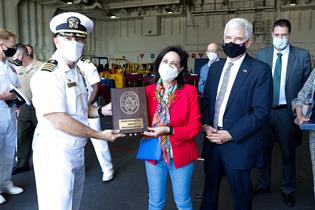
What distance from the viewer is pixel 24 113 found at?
12.8 feet

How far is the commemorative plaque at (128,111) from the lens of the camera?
1774mm

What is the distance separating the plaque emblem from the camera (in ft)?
5.87

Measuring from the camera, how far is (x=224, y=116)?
6.54 ft

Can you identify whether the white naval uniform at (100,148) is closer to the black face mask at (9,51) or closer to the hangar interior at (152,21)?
the black face mask at (9,51)

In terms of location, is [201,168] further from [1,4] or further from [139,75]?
[1,4]

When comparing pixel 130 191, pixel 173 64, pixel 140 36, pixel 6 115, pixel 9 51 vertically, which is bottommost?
pixel 130 191

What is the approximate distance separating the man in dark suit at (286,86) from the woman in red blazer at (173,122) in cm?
118

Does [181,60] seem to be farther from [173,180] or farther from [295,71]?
[295,71]

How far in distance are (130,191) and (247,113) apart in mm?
1856

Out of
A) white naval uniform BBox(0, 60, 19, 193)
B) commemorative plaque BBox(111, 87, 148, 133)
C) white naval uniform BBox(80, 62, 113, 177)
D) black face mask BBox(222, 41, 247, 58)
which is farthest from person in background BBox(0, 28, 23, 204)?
black face mask BBox(222, 41, 247, 58)

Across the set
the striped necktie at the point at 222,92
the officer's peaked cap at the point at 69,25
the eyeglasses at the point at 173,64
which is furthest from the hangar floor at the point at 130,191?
the officer's peaked cap at the point at 69,25

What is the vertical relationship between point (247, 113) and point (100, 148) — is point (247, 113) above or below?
above

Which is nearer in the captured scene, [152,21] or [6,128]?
[6,128]

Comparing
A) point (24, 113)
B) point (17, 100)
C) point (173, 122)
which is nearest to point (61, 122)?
point (173, 122)
